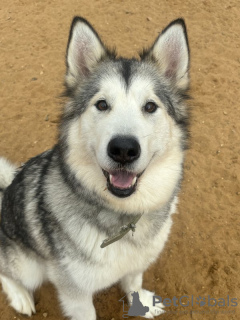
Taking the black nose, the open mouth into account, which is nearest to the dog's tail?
the open mouth

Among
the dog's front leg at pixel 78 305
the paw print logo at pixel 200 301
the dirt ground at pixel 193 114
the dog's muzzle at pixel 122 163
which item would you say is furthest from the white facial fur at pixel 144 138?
the paw print logo at pixel 200 301

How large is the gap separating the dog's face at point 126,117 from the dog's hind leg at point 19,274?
136 centimetres

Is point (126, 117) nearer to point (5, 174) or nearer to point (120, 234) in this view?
point (120, 234)

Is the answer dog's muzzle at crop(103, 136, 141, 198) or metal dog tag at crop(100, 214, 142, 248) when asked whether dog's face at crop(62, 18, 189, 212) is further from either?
metal dog tag at crop(100, 214, 142, 248)

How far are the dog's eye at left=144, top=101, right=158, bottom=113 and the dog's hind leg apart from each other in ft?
6.68

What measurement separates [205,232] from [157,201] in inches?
83.7

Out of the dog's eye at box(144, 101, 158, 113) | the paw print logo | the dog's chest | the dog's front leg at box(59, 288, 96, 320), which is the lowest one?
the paw print logo

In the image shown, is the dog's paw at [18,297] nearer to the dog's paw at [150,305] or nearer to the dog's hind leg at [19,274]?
the dog's hind leg at [19,274]

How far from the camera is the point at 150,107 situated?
2.54 meters

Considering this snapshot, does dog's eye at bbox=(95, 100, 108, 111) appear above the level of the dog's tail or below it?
above

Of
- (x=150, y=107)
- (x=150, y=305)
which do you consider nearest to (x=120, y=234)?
(x=150, y=107)

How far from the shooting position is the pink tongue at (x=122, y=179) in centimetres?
236

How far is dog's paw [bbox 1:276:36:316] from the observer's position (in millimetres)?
3609

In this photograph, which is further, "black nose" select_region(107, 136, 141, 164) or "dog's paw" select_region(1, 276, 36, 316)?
"dog's paw" select_region(1, 276, 36, 316)
